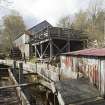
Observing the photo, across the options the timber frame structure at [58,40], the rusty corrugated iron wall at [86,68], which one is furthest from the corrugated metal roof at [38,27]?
the rusty corrugated iron wall at [86,68]

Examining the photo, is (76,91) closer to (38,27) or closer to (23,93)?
(23,93)

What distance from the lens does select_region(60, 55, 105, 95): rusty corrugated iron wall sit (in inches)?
352

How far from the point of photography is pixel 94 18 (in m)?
45.9

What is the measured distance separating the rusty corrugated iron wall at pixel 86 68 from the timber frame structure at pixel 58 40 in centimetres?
902

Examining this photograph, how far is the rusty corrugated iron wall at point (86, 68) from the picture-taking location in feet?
29.3

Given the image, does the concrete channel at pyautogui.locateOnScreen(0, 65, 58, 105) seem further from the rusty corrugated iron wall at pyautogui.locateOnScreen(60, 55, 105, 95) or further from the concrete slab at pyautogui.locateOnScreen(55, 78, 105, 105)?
the rusty corrugated iron wall at pyautogui.locateOnScreen(60, 55, 105, 95)

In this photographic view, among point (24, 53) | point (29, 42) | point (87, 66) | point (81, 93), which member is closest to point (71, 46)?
point (29, 42)

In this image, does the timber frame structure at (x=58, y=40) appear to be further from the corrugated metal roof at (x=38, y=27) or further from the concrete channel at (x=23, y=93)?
the corrugated metal roof at (x=38, y=27)

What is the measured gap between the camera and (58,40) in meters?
23.8

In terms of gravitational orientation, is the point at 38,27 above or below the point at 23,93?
above

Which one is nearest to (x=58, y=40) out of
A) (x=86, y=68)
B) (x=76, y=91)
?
(x=86, y=68)

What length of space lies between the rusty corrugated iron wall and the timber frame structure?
29.6 ft

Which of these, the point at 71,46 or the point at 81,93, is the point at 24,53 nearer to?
the point at 71,46

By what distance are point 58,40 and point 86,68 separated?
13.8 metres
